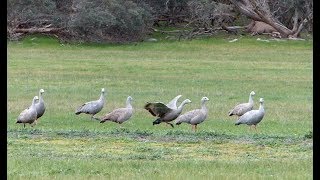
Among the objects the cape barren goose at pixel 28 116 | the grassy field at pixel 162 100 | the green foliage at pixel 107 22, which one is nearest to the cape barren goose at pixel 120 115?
the grassy field at pixel 162 100

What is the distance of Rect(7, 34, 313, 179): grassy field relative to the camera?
32.2 feet

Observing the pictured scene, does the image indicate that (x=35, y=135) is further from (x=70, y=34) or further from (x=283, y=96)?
(x=70, y=34)

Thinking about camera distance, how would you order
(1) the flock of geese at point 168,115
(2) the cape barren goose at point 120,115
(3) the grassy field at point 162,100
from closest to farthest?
1. (3) the grassy field at point 162,100
2. (1) the flock of geese at point 168,115
3. (2) the cape barren goose at point 120,115

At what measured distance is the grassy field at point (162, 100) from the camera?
9812mm

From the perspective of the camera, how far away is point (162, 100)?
875 inches

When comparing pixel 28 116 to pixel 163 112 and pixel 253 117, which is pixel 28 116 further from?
pixel 253 117

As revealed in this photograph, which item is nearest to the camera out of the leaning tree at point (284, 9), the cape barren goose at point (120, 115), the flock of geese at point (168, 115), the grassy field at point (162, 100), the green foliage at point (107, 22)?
the grassy field at point (162, 100)

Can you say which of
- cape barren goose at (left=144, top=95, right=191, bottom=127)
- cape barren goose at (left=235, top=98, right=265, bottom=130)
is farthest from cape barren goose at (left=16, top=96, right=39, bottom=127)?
cape barren goose at (left=235, top=98, right=265, bottom=130)

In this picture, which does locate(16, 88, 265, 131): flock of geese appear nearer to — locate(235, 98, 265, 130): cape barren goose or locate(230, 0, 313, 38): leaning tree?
locate(235, 98, 265, 130): cape barren goose

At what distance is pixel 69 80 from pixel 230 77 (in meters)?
5.52

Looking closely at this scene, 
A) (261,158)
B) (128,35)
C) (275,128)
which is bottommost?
(128,35)

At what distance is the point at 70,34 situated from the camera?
44062 millimetres

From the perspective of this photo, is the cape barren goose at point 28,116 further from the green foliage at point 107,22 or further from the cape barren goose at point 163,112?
the green foliage at point 107,22

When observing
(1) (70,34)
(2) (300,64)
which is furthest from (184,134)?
(1) (70,34)
